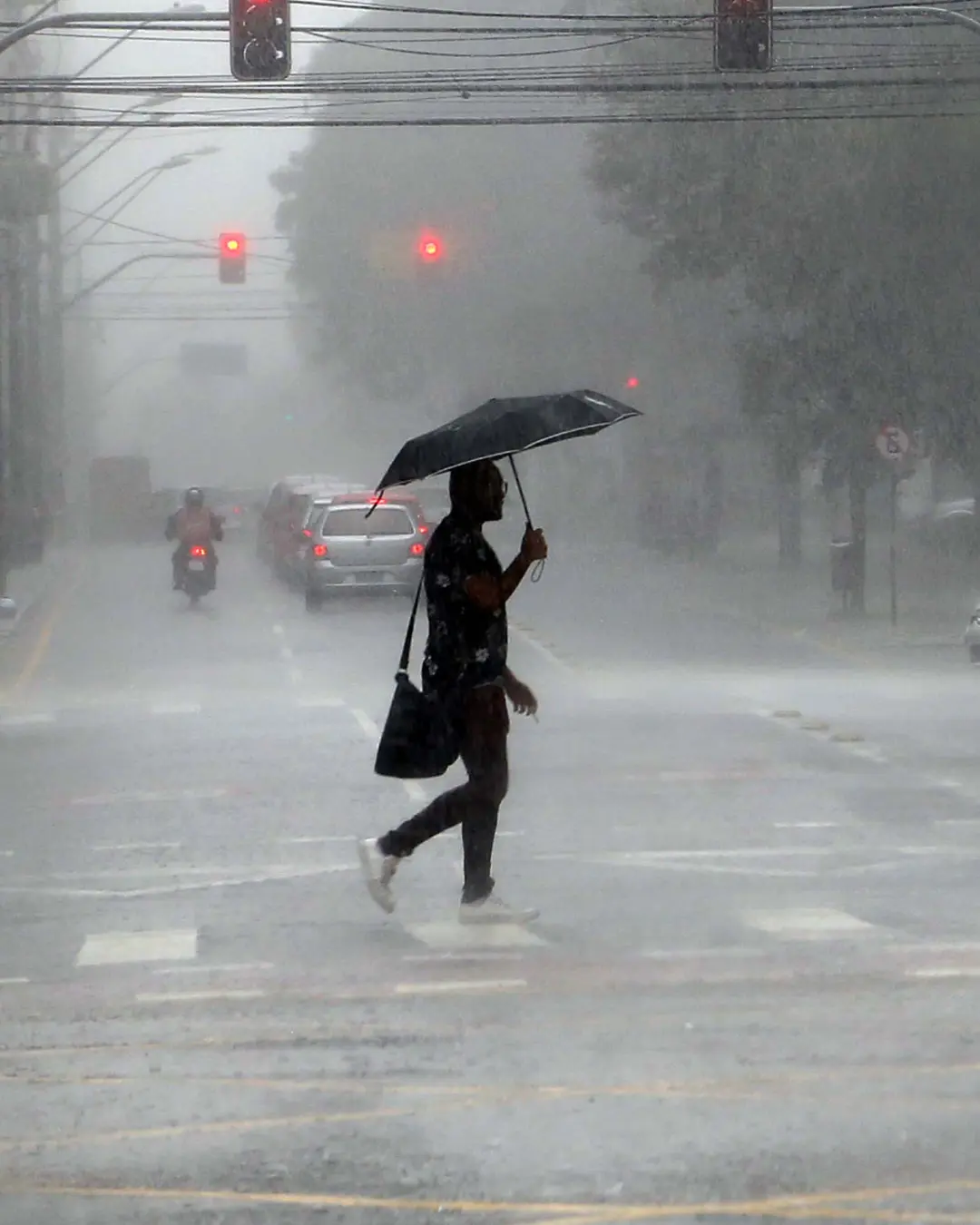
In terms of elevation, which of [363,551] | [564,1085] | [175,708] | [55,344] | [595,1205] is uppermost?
[55,344]

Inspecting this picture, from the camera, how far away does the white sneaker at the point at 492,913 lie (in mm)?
10609

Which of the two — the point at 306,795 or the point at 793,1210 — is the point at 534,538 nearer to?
the point at 793,1210

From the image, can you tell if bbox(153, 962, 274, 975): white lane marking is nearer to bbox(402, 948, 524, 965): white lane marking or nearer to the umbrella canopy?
bbox(402, 948, 524, 965): white lane marking

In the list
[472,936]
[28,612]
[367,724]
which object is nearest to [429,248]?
[28,612]

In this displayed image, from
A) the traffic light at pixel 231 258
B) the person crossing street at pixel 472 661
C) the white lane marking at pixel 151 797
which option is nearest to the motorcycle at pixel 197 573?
the traffic light at pixel 231 258

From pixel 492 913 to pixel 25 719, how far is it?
11.9m

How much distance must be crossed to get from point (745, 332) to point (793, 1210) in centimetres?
4089

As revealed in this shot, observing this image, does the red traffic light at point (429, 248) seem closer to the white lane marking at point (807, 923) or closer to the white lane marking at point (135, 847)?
the white lane marking at point (135, 847)

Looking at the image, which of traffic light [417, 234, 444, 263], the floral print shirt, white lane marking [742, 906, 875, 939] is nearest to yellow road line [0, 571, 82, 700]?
traffic light [417, 234, 444, 263]

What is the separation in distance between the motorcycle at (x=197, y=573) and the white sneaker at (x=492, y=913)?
2884 cm

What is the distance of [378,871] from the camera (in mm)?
10758

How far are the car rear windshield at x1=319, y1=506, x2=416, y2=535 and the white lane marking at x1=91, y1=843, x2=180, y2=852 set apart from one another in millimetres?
25276

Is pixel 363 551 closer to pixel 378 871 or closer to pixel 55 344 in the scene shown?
pixel 378 871

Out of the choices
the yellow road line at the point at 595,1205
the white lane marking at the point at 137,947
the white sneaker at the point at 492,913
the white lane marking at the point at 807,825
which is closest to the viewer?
the yellow road line at the point at 595,1205
